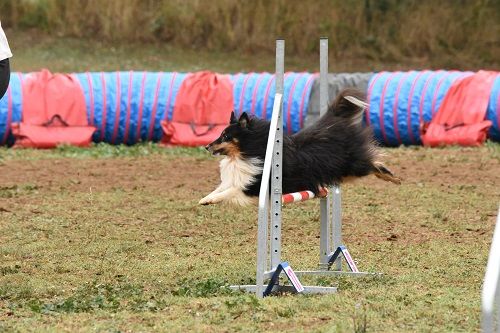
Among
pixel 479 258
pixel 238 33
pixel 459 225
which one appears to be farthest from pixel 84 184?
pixel 238 33

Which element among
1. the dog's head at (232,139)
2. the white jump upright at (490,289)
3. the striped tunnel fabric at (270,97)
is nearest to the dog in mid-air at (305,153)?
the dog's head at (232,139)

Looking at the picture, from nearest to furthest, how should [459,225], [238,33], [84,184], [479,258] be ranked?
[479,258]
[459,225]
[84,184]
[238,33]

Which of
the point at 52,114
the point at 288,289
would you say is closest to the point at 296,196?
the point at 288,289

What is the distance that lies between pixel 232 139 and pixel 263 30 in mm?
19243

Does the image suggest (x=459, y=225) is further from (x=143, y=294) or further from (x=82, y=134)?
(x=82, y=134)

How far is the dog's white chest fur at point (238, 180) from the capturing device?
637 cm

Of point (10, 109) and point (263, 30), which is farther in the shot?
point (263, 30)

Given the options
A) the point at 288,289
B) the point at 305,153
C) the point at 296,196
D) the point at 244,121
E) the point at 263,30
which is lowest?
the point at 263,30

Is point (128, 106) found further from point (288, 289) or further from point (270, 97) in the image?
point (288, 289)

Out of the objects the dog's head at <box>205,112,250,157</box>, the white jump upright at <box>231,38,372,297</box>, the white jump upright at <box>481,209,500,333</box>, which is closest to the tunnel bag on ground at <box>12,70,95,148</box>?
the dog's head at <box>205,112,250,157</box>

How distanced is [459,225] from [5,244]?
405 centimetres

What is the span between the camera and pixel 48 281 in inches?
262

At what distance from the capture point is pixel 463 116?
14.0 m

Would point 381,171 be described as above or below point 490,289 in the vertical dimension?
below
